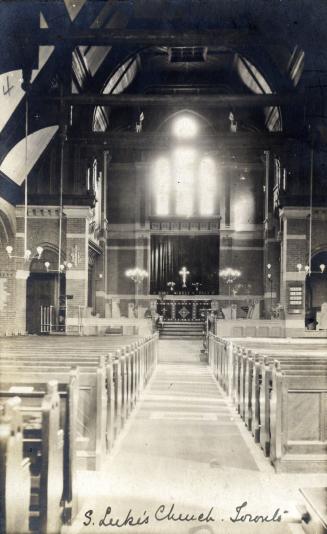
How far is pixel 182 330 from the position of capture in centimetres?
2033

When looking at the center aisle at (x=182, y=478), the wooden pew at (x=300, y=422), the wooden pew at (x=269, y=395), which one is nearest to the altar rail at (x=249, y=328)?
the wooden pew at (x=269, y=395)

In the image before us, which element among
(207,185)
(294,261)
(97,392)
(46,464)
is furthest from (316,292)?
Answer: (46,464)

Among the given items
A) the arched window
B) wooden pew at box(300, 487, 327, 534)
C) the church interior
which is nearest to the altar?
the church interior

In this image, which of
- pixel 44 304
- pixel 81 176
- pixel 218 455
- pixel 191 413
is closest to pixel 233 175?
pixel 81 176

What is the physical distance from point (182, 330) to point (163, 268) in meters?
4.93

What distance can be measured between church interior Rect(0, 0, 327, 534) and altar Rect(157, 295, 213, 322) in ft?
0.31

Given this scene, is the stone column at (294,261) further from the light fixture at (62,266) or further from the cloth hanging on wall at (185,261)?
the light fixture at (62,266)

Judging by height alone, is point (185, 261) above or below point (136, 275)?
above

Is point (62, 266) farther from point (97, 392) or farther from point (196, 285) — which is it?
point (97, 392)

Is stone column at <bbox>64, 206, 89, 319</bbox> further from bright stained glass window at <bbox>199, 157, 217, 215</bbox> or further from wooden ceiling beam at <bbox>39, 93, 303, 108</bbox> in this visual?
bright stained glass window at <bbox>199, 157, 217, 215</bbox>

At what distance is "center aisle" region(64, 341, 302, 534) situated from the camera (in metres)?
3.45

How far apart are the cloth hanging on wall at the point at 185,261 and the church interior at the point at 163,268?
87 millimetres

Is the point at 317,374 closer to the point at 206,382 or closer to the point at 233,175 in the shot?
the point at 206,382

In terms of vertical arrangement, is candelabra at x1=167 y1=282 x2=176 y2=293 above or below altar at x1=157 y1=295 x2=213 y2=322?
above
